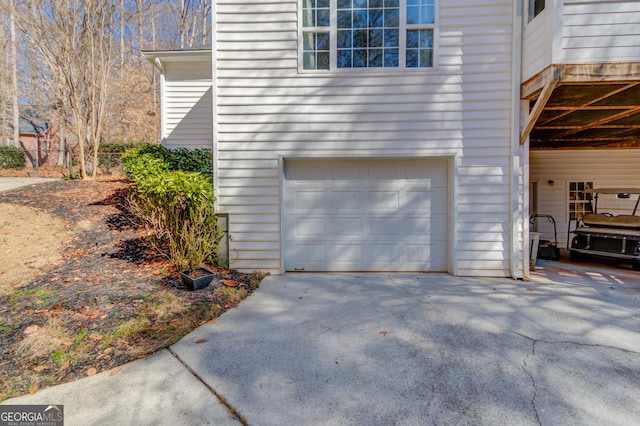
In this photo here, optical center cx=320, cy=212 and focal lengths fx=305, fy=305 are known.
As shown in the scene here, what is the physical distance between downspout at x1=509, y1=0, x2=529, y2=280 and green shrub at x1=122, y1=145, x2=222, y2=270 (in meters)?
4.65

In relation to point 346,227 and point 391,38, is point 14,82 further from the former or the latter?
point 346,227

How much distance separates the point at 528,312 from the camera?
3.48 meters

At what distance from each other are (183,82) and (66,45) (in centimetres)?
290

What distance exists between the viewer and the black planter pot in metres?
3.79

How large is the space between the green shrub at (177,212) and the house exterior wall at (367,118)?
0.62 metres

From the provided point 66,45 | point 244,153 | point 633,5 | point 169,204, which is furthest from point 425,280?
point 66,45

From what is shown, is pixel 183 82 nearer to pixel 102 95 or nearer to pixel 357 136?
pixel 102 95

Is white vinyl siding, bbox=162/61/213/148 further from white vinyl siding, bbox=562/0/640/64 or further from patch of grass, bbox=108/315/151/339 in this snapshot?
white vinyl siding, bbox=562/0/640/64

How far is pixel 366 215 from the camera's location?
5.16 m

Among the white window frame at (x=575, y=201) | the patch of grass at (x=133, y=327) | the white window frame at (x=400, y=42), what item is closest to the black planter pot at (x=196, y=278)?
the patch of grass at (x=133, y=327)

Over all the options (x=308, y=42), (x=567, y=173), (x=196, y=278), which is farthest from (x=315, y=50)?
(x=567, y=173)

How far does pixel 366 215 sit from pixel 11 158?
17.4m

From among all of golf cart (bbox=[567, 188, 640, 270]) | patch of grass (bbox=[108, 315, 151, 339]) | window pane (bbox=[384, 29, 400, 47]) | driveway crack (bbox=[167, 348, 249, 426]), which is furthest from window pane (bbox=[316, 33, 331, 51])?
golf cart (bbox=[567, 188, 640, 270])

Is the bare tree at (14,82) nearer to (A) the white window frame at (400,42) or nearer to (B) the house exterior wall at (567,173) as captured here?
(A) the white window frame at (400,42)
